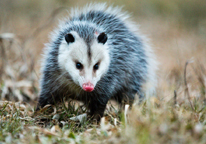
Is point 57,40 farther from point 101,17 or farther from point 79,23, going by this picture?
point 101,17

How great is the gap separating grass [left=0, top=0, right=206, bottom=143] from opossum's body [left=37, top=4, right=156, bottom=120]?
19 cm

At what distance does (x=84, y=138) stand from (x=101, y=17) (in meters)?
1.64

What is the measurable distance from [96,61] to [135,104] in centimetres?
65

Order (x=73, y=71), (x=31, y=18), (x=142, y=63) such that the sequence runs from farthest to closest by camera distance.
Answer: (x=31, y=18), (x=142, y=63), (x=73, y=71)

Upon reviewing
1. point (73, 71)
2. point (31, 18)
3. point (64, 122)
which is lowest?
point (64, 122)

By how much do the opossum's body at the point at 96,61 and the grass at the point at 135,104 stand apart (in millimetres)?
186

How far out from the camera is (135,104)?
2604 mm

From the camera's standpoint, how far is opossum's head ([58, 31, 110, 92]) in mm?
2264

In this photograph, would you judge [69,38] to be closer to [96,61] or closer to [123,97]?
[96,61]

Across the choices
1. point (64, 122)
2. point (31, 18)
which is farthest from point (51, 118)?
point (31, 18)

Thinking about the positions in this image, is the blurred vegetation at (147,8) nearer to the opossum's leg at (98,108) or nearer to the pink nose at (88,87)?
the opossum's leg at (98,108)

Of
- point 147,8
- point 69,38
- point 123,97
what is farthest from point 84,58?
point 147,8

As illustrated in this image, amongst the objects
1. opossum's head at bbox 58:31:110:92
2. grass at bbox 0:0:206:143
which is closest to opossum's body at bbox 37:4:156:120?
opossum's head at bbox 58:31:110:92

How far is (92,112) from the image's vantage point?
273 centimetres
